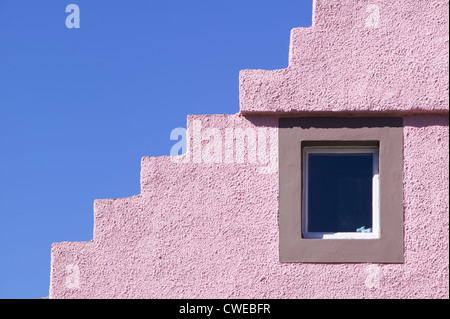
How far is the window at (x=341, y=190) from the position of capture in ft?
23.4

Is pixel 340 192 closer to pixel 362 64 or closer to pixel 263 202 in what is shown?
pixel 263 202

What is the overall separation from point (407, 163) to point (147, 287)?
2.79 m

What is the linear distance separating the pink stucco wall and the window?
92 millimetres

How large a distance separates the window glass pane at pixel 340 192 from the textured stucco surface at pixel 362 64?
560 mm

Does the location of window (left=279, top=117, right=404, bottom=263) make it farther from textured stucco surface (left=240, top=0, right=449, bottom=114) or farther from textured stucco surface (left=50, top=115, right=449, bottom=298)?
textured stucco surface (left=240, top=0, right=449, bottom=114)

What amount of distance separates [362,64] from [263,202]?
1.69 meters

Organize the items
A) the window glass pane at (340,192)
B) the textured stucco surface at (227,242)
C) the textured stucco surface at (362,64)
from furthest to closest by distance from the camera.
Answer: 1. the window glass pane at (340,192)
2. the textured stucco surface at (362,64)
3. the textured stucco surface at (227,242)

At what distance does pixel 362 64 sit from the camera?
739 cm

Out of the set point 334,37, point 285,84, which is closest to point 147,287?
point 285,84

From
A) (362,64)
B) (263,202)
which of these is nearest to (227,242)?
(263,202)

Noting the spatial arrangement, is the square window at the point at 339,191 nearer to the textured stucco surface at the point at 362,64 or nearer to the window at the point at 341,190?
the window at the point at 341,190

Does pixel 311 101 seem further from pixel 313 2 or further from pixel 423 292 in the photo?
pixel 423 292

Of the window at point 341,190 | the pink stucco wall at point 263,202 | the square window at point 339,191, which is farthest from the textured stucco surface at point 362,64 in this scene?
the square window at point 339,191

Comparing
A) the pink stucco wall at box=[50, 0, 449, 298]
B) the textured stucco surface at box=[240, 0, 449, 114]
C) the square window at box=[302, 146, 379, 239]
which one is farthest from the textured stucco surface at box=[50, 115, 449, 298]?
the square window at box=[302, 146, 379, 239]
